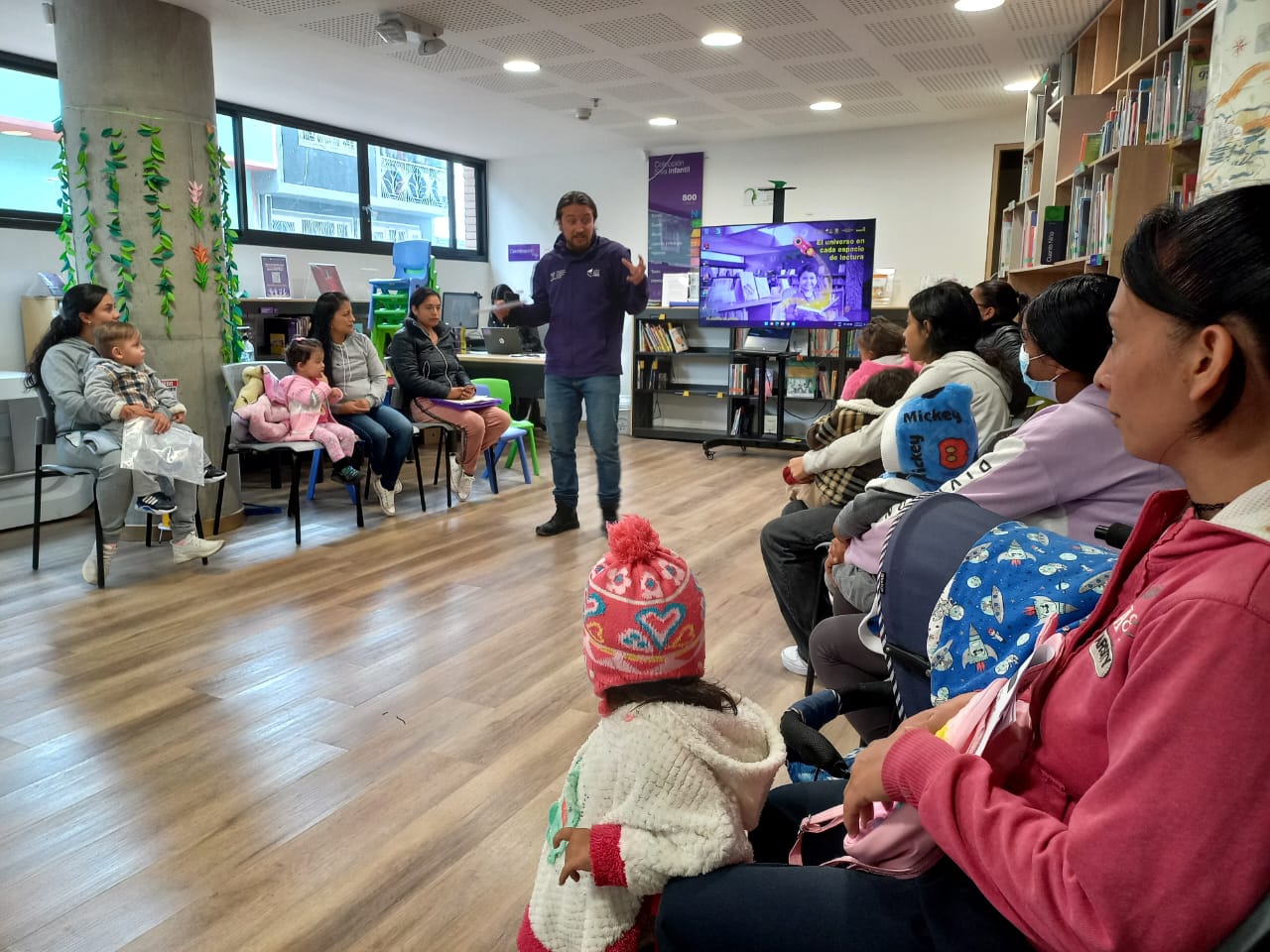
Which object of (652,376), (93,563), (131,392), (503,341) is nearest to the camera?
(93,563)

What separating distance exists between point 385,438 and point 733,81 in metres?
3.35

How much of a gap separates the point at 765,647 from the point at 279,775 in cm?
153

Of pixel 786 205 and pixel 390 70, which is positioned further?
pixel 786 205

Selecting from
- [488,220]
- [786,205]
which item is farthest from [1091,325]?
[488,220]

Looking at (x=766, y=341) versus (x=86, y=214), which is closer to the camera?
(x=86, y=214)

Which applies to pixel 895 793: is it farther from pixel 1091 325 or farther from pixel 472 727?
pixel 472 727

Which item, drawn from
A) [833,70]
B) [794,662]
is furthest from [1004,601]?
[833,70]

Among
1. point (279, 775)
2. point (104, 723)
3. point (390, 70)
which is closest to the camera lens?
point (279, 775)

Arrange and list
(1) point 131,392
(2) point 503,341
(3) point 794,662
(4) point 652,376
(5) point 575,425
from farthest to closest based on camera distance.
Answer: (4) point 652,376 < (2) point 503,341 < (5) point 575,425 < (1) point 131,392 < (3) point 794,662

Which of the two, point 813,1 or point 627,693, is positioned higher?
point 813,1

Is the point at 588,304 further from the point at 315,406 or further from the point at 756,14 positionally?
the point at 756,14

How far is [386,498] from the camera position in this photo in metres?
4.67

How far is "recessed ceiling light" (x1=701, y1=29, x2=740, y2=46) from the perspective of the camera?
15.3 ft

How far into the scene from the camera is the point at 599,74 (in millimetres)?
5492
